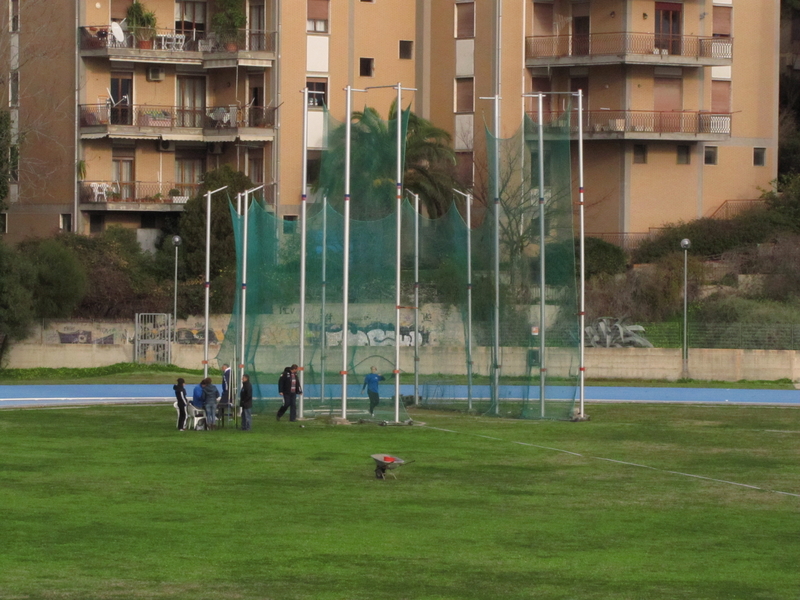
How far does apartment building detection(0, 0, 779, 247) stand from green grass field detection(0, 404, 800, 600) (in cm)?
3299

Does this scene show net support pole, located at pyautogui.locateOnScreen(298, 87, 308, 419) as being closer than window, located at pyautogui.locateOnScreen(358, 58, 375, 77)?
Yes

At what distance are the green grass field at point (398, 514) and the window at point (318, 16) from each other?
1378 inches

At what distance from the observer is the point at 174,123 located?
198 ft

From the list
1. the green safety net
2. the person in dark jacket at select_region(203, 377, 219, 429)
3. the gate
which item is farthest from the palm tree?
the gate

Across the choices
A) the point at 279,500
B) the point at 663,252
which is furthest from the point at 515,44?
the point at 279,500

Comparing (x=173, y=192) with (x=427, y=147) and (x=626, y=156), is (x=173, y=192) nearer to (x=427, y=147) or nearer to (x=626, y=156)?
(x=427, y=147)

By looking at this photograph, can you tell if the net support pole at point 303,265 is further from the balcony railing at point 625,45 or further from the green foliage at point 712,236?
the balcony railing at point 625,45

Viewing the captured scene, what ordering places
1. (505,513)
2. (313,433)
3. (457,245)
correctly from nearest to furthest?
(505,513) < (313,433) < (457,245)

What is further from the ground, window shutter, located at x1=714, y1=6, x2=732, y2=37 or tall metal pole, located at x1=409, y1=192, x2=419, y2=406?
window shutter, located at x1=714, y1=6, x2=732, y2=37

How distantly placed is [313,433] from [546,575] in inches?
574

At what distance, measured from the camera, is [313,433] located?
91.7 feet

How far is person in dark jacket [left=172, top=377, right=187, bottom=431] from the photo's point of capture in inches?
1101

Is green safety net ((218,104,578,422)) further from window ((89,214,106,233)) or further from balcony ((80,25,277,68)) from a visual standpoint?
window ((89,214,106,233))

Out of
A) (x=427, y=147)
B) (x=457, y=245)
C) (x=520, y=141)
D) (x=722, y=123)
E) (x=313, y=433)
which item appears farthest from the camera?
(x=722, y=123)
